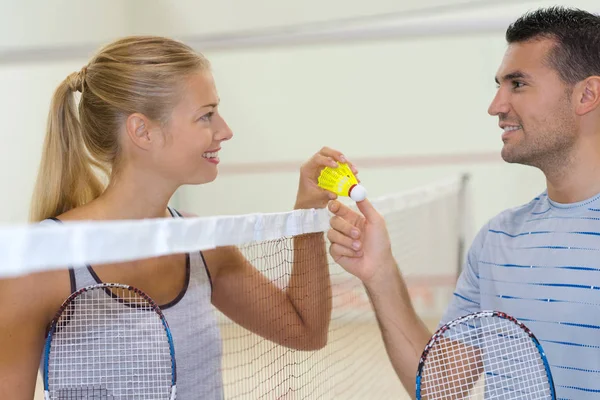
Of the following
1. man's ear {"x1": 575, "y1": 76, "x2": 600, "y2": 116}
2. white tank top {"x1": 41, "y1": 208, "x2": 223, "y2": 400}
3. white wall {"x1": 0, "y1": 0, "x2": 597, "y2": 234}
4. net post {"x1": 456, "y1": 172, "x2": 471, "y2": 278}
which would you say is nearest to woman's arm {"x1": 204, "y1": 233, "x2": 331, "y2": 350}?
white tank top {"x1": 41, "y1": 208, "x2": 223, "y2": 400}

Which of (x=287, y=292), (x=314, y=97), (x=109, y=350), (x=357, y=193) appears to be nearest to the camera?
(x=109, y=350)

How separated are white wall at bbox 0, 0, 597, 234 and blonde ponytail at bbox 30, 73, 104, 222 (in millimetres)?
3515

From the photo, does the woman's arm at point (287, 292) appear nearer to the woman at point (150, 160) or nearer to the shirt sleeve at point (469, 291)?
the woman at point (150, 160)

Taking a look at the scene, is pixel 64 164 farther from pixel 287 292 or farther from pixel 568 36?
pixel 568 36

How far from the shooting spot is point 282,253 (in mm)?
2480

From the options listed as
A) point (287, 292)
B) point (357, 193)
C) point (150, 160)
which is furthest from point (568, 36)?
point (150, 160)

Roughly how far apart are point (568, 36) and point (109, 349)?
4.23 ft

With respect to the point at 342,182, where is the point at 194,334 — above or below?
below

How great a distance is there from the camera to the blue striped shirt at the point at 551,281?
1767mm

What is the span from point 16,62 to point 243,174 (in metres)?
2.43

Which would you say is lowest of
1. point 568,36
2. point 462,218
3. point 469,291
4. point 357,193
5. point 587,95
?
point 462,218

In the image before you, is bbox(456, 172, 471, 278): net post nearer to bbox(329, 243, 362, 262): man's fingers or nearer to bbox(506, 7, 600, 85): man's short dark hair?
bbox(506, 7, 600, 85): man's short dark hair

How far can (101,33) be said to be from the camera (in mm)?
5984

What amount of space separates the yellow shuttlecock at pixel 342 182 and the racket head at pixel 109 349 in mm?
461
